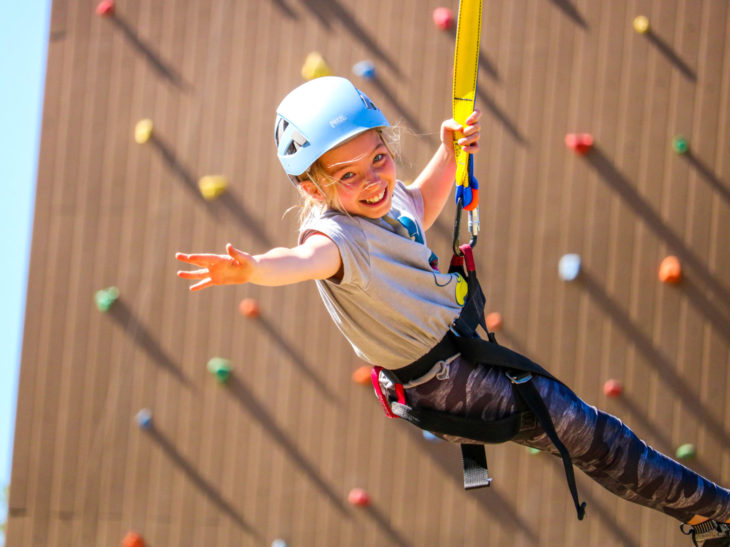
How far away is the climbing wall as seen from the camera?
3643 millimetres

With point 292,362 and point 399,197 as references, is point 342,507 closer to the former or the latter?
point 292,362

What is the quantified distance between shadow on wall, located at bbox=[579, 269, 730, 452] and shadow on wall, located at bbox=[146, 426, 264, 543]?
1612mm

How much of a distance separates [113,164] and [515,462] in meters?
2.01

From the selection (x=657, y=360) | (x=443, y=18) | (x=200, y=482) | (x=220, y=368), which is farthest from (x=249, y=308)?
(x=657, y=360)

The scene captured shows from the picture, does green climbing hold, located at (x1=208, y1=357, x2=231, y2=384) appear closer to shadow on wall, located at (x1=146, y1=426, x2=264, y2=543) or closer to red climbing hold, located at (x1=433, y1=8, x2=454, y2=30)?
shadow on wall, located at (x1=146, y1=426, x2=264, y2=543)

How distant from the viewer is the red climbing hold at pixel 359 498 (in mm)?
3766

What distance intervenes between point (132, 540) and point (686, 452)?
217 cm

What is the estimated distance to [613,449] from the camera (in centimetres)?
224

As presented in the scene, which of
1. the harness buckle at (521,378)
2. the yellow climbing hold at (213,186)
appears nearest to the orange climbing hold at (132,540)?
the yellow climbing hold at (213,186)

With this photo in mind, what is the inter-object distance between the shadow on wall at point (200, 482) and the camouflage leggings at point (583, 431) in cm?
183

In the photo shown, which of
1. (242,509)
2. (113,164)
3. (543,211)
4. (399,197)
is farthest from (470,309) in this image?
(113,164)

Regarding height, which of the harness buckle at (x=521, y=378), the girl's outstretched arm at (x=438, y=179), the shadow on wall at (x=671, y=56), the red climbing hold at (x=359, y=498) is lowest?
the red climbing hold at (x=359, y=498)

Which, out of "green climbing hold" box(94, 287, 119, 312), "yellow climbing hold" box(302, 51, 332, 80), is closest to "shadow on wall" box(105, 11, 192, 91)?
"yellow climbing hold" box(302, 51, 332, 80)

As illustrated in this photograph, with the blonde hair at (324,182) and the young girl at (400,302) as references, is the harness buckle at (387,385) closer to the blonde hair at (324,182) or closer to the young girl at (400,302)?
the young girl at (400,302)
